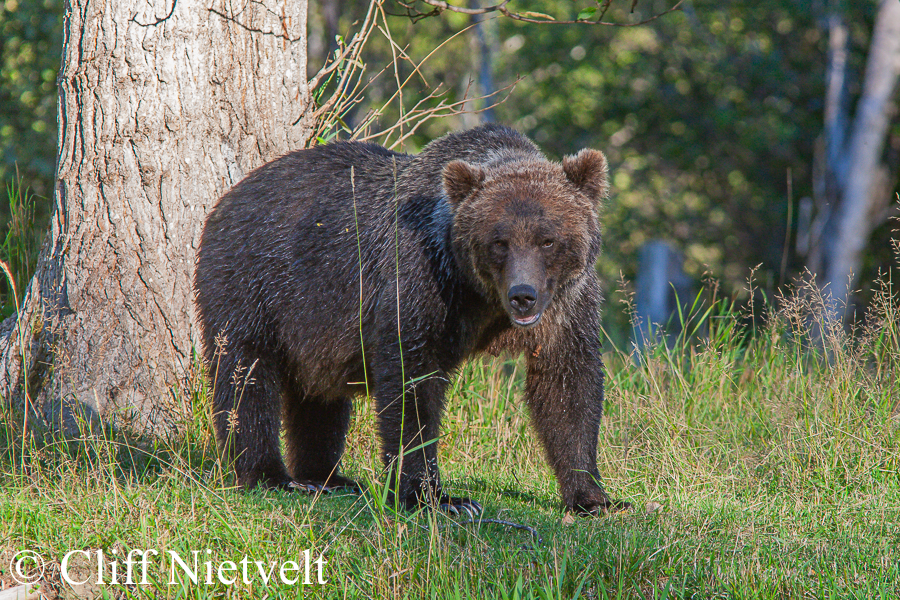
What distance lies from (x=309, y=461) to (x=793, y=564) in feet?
9.10

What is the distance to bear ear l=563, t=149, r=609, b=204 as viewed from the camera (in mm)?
4289

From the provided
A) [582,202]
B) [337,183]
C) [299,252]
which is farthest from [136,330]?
[582,202]

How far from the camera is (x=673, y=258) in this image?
13.5 meters

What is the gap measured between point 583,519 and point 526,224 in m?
1.37

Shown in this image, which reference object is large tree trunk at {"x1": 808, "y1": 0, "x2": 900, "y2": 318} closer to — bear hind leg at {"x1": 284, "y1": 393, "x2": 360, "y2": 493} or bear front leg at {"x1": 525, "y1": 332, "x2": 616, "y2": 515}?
bear front leg at {"x1": 525, "y1": 332, "x2": 616, "y2": 515}

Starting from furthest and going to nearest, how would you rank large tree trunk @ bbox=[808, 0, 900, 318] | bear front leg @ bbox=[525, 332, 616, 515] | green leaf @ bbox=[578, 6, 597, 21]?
large tree trunk @ bbox=[808, 0, 900, 318] < green leaf @ bbox=[578, 6, 597, 21] < bear front leg @ bbox=[525, 332, 616, 515]

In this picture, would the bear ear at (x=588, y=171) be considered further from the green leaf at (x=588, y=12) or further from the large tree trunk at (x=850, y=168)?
the large tree trunk at (x=850, y=168)

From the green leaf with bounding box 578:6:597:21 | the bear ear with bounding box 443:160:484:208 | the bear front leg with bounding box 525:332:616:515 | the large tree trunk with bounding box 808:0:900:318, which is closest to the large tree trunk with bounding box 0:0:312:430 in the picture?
the bear ear with bounding box 443:160:484:208

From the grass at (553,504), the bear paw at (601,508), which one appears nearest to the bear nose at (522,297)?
the grass at (553,504)

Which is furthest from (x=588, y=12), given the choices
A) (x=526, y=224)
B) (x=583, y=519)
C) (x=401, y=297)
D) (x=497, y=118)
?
(x=497, y=118)

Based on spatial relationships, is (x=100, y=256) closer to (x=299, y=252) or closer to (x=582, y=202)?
(x=299, y=252)

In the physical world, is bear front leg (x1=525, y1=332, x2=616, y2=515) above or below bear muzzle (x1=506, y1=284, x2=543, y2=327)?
below

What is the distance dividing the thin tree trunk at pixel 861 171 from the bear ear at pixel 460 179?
376 inches

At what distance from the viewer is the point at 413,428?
421 centimetres
